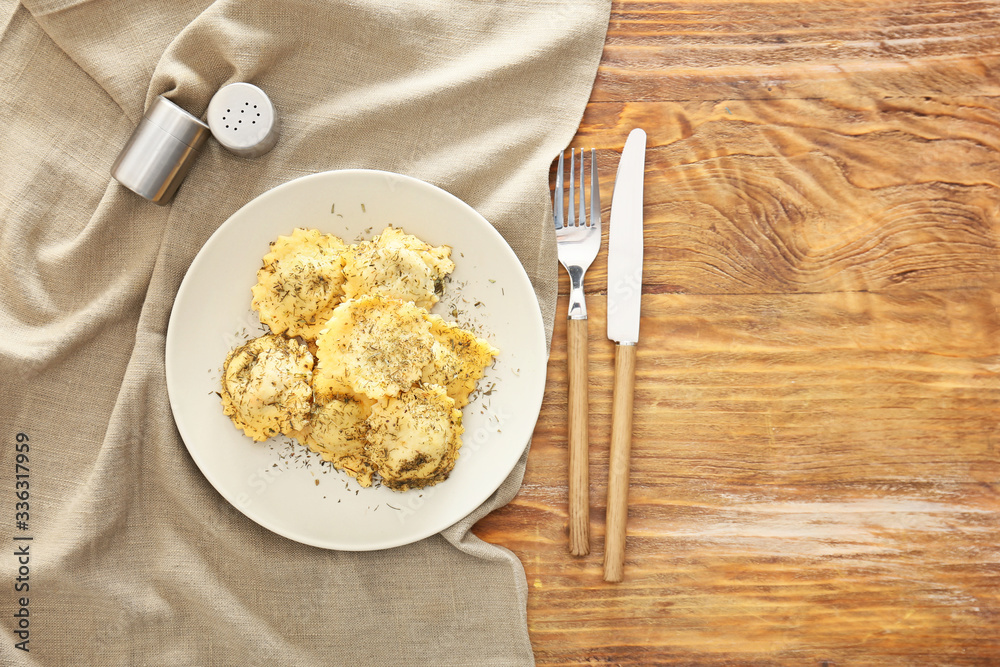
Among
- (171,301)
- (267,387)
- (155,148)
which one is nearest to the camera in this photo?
(267,387)

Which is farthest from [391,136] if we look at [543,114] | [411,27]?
[543,114]

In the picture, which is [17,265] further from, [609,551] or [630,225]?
[609,551]

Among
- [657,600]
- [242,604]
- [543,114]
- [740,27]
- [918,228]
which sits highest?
[740,27]

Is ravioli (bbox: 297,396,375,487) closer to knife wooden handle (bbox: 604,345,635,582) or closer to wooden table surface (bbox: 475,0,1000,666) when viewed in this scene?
wooden table surface (bbox: 475,0,1000,666)

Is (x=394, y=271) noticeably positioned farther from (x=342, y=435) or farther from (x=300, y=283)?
(x=342, y=435)

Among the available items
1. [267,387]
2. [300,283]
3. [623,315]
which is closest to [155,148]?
[300,283]

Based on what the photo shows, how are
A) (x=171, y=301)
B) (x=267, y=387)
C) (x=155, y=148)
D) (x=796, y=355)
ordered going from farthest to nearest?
(x=796, y=355)
(x=171, y=301)
(x=155, y=148)
(x=267, y=387)

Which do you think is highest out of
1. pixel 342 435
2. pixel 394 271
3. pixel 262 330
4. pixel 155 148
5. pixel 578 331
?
pixel 155 148
